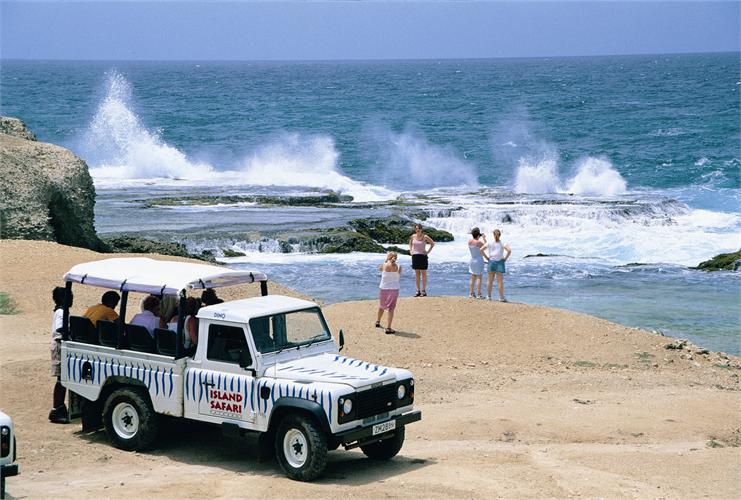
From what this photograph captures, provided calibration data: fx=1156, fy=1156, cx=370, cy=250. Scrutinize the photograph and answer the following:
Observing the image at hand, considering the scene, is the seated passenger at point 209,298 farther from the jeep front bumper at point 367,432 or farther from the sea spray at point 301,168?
the sea spray at point 301,168

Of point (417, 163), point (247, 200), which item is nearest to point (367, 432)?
point (247, 200)

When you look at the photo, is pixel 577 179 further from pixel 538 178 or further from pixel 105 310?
pixel 105 310

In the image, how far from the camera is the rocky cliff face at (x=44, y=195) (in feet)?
79.5

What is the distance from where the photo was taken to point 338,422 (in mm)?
10781

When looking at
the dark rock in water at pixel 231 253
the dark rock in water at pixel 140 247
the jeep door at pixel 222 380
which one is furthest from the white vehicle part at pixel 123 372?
the dark rock in water at pixel 231 253

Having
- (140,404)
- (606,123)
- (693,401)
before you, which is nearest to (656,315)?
(693,401)

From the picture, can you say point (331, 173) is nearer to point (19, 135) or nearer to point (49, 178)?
point (19, 135)

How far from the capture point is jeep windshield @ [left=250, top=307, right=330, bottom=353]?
11547 millimetres

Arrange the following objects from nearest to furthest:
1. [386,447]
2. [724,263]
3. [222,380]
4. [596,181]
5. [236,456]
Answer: [222,380] < [386,447] < [236,456] < [724,263] < [596,181]

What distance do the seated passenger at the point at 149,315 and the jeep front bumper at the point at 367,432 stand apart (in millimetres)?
2763

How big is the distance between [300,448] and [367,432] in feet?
2.16

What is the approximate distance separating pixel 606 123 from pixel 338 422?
7008 cm

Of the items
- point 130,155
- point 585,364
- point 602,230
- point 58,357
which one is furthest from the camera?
point 130,155

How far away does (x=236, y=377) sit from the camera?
37.5ft
